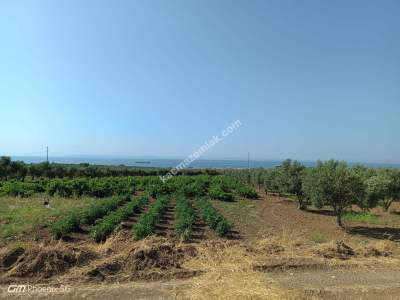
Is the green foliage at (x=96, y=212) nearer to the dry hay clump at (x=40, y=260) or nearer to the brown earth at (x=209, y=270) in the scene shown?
the brown earth at (x=209, y=270)

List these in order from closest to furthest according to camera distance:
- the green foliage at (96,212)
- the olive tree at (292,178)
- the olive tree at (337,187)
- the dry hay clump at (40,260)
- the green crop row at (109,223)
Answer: the dry hay clump at (40,260) < the green crop row at (109,223) < the green foliage at (96,212) < the olive tree at (337,187) < the olive tree at (292,178)

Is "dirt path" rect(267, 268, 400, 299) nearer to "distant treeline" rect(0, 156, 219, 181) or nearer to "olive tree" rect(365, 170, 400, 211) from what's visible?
"olive tree" rect(365, 170, 400, 211)

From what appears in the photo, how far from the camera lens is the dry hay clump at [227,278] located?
622 cm

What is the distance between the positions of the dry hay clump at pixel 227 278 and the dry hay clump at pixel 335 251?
205 centimetres

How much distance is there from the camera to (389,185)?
77.1ft

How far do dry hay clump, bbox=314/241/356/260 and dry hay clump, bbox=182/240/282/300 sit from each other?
2.05 m

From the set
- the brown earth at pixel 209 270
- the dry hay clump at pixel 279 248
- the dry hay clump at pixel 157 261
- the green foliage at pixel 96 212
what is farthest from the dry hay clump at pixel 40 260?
the green foliage at pixel 96 212

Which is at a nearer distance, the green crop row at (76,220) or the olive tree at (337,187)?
the green crop row at (76,220)

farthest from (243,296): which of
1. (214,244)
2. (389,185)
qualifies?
(389,185)

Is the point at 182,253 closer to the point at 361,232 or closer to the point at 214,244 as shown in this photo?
the point at 214,244

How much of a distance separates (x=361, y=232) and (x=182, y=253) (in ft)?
32.5

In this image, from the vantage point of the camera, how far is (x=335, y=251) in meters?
9.07

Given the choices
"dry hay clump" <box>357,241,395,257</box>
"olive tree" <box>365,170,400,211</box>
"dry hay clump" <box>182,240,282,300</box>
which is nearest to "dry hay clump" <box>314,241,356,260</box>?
"dry hay clump" <box>357,241,395,257</box>

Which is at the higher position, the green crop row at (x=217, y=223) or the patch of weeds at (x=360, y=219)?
the green crop row at (x=217, y=223)
